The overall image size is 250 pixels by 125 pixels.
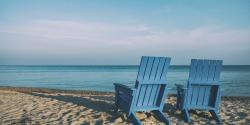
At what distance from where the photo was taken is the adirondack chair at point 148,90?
4734 millimetres

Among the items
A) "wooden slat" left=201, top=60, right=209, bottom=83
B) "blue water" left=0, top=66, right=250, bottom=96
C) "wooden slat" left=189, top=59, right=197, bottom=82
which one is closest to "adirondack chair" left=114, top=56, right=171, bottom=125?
"wooden slat" left=189, top=59, right=197, bottom=82

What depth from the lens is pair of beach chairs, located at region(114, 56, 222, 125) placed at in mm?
4779

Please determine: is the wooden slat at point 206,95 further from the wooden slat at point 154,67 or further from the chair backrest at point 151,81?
the wooden slat at point 154,67

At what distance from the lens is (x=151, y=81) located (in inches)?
191

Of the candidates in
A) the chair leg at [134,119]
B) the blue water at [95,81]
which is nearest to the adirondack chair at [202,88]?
the chair leg at [134,119]

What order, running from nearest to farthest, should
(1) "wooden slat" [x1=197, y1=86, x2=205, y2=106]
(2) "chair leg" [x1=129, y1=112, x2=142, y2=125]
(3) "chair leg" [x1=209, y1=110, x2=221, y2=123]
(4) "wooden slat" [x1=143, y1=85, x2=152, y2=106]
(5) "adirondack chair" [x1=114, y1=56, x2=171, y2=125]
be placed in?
(2) "chair leg" [x1=129, y1=112, x2=142, y2=125] < (5) "adirondack chair" [x1=114, y1=56, x2=171, y2=125] < (4) "wooden slat" [x1=143, y1=85, x2=152, y2=106] < (3) "chair leg" [x1=209, y1=110, x2=221, y2=123] < (1) "wooden slat" [x1=197, y1=86, x2=205, y2=106]

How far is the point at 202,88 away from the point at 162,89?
91 cm

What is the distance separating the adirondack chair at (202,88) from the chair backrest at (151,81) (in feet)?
1.75

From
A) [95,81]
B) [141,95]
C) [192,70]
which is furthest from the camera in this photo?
[95,81]

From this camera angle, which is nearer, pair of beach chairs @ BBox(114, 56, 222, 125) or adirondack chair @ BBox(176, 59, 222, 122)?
pair of beach chairs @ BBox(114, 56, 222, 125)

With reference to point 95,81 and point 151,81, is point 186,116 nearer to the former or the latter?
point 151,81

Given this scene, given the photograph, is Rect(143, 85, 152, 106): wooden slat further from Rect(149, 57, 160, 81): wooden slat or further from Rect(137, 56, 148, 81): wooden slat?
Rect(137, 56, 148, 81): wooden slat

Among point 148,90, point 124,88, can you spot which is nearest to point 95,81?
point 124,88

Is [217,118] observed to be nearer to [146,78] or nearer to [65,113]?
[146,78]
